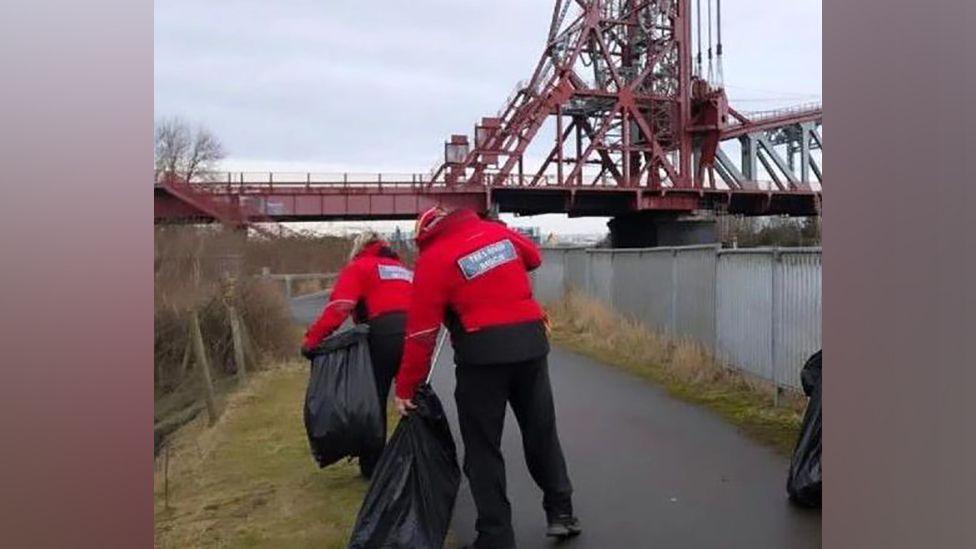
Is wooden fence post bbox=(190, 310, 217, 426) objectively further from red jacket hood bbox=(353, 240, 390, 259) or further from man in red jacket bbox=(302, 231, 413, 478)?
red jacket hood bbox=(353, 240, 390, 259)

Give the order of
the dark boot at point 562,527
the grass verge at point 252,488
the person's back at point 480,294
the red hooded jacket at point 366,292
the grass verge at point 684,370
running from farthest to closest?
the grass verge at point 684,370 → the red hooded jacket at point 366,292 → the grass verge at point 252,488 → the dark boot at point 562,527 → the person's back at point 480,294

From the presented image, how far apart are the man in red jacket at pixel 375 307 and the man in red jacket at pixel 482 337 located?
1.10m

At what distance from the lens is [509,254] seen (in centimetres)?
378

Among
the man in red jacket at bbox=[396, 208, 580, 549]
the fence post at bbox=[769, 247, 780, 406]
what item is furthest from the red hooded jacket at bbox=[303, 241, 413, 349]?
the fence post at bbox=[769, 247, 780, 406]

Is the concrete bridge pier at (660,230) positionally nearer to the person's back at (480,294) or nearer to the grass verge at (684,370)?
the grass verge at (684,370)

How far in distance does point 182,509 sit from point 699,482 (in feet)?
11.0

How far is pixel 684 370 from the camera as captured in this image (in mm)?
9211

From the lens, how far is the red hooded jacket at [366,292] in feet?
16.2

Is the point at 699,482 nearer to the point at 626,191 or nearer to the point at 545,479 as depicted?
the point at 545,479

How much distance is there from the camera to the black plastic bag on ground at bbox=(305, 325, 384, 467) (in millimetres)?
4590

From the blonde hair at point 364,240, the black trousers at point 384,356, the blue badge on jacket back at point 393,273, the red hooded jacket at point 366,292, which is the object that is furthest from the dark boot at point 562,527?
the blonde hair at point 364,240

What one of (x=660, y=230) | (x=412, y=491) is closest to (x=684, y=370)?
(x=412, y=491)

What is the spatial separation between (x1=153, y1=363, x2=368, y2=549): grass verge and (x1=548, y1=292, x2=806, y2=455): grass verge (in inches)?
126

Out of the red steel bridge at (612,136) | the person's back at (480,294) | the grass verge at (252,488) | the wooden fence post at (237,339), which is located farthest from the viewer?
the red steel bridge at (612,136)
